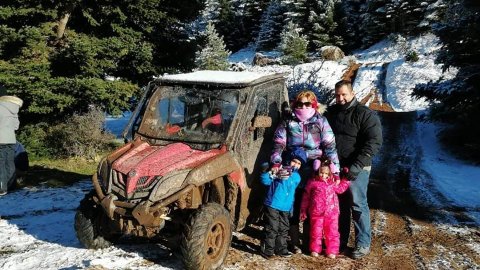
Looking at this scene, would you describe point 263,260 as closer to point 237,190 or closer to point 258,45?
point 237,190

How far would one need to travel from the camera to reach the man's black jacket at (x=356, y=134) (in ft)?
17.6

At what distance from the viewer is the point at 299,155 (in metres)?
5.51

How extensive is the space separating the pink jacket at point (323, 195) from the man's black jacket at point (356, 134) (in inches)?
10.1

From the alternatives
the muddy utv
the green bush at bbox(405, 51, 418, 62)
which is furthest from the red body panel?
the green bush at bbox(405, 51, 418, 62)

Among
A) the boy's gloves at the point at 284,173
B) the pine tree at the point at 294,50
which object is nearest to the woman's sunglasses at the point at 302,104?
the boy's gloves at the point at 284,173

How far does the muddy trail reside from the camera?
5.38m

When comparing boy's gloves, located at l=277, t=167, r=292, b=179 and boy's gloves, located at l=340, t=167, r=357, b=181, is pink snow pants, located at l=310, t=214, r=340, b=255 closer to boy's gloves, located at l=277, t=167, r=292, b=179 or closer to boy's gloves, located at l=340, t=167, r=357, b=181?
boy's gloves, located at l=340, t=167, r=357, b=181

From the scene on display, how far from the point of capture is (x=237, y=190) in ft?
17.7

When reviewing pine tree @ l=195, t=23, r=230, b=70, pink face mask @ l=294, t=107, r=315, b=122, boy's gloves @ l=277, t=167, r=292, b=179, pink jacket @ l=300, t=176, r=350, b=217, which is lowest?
pink jacket @ l=300, t=176, r=350, b=217

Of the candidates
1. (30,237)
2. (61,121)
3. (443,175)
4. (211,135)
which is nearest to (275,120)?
(211,135)

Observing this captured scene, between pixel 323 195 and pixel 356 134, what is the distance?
849 mm

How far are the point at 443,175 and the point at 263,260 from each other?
744cm

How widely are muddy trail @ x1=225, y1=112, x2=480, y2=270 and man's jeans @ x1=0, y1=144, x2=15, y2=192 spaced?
451 cm

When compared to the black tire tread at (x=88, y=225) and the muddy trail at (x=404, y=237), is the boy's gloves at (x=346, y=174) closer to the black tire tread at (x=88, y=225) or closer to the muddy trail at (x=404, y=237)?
the muddy trail at (x=404, y=237)
